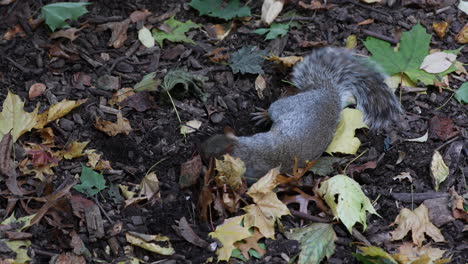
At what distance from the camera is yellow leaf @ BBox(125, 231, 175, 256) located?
3223mm

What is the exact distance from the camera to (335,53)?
4359 millimetres

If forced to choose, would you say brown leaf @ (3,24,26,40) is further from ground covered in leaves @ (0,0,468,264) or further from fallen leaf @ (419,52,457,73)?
fallen leaf @ (419,52,457,73)

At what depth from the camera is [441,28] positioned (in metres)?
4.68

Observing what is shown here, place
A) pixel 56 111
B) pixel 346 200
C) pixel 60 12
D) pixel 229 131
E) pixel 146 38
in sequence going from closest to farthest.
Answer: pixel 346 200 < pixel 56 111 < pixel 229 131 < pixel 60 12 < pixel 146 38

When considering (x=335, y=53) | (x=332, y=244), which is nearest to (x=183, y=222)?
(x=332, y=244)

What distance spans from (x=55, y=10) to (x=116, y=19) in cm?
46

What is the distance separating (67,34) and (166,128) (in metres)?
1.01

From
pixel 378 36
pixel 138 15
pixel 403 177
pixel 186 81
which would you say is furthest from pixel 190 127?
pixel 378 36

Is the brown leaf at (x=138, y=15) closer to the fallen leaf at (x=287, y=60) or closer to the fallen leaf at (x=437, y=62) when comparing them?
the fallen leaf at (x=287, y=60)

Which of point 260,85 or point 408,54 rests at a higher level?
point 408,54

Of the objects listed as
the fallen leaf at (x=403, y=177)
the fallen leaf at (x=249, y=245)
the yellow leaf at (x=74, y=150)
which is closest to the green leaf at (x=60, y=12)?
the yellow leaf at (x=74, y=150)

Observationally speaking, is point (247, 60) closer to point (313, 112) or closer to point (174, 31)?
point (174, 31)

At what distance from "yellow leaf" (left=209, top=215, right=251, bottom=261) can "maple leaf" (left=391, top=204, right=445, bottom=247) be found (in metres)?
0.84

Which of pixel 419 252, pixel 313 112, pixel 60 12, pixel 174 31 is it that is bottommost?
pixel 419 252
